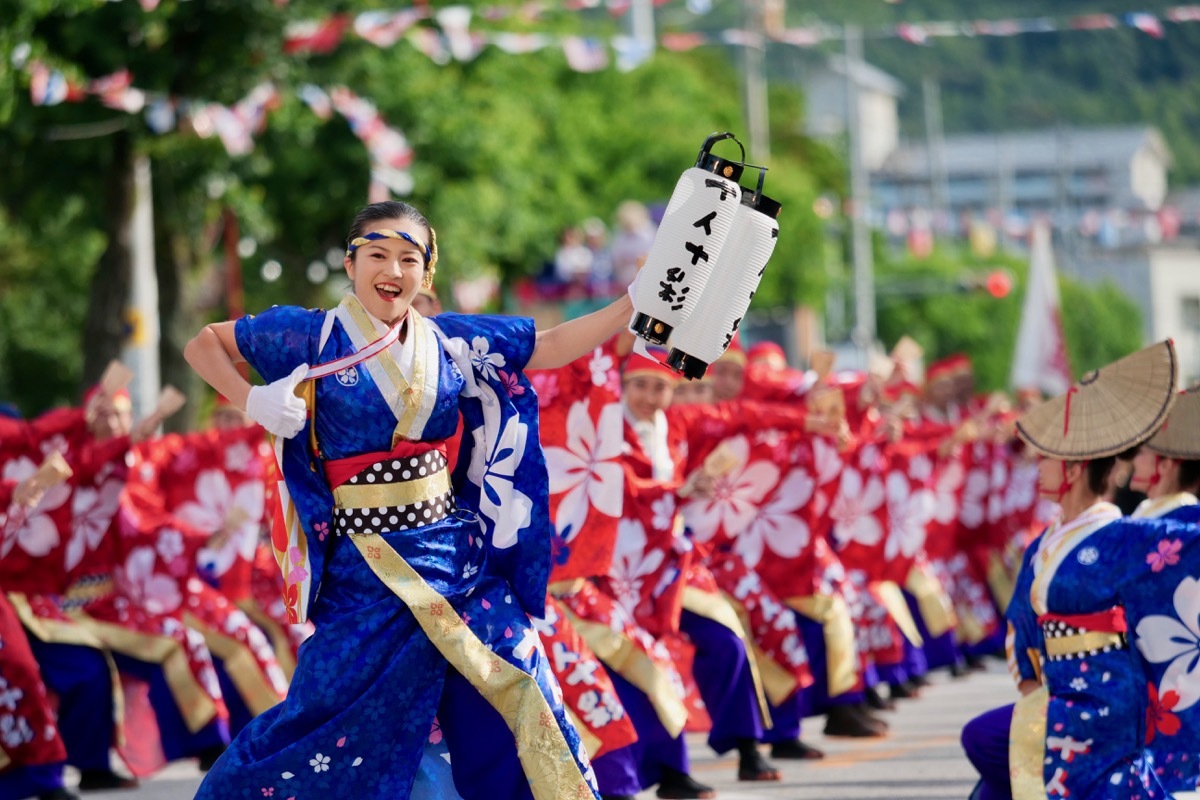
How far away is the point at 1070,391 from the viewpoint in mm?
6129

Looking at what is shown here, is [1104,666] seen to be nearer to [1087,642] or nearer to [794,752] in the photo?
[1087,642]

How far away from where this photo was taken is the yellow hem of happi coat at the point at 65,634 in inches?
331

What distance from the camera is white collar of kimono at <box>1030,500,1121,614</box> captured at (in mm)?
5852

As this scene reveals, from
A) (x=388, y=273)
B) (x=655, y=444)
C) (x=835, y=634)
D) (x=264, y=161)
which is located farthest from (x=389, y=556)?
(x=264, y=161)

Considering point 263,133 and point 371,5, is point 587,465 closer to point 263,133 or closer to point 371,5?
point 263,133

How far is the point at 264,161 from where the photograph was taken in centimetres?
1576

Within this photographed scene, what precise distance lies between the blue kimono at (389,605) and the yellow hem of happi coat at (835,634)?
424cm

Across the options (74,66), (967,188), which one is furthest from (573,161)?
(967,188)

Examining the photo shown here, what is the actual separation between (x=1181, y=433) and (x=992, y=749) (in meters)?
1.21

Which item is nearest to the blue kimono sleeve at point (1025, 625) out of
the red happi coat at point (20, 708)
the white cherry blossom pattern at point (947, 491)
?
the red happi coat at point (20, 708)

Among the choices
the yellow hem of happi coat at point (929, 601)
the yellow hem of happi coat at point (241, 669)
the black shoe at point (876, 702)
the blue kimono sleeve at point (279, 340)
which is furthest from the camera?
the yellow hem of happi coat at point (929, 601)

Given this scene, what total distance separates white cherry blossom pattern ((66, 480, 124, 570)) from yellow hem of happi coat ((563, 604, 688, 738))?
249 centimetres

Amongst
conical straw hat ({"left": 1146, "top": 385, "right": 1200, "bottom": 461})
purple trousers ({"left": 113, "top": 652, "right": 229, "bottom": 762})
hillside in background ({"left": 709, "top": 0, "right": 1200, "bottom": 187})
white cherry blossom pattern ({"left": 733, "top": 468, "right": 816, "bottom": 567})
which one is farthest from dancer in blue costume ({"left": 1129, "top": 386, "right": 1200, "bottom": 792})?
hillside in background ({"left": 709, "top": 0, "right": 1200, "bottom": 187})

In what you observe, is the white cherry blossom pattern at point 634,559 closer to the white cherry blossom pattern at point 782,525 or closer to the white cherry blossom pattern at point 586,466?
the white cherry blossom pattern at point 586,466
